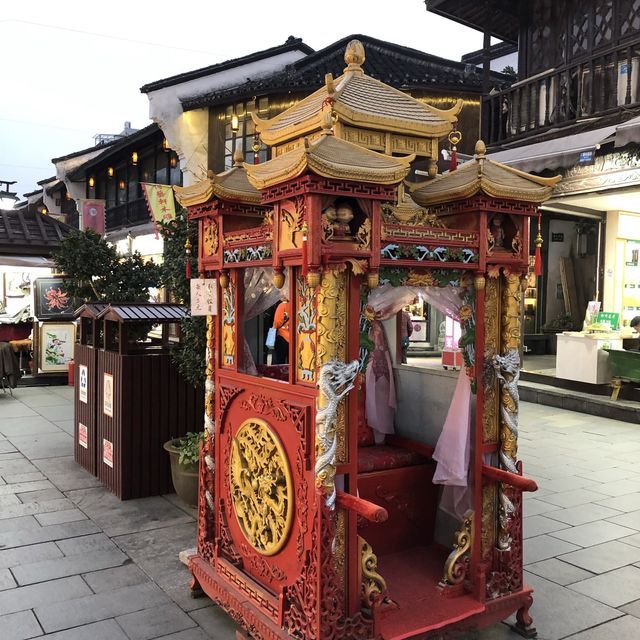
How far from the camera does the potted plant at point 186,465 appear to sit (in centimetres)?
643

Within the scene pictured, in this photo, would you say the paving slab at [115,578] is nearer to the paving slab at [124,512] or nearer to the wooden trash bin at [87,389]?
the paving slab at [124,512]

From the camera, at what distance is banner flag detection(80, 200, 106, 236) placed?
18.5 m

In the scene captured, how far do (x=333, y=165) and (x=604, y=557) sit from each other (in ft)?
14.1

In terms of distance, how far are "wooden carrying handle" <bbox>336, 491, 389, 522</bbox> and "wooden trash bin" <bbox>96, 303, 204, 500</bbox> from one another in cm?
381

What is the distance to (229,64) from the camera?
1762 centimetres

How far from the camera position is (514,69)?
1912cm

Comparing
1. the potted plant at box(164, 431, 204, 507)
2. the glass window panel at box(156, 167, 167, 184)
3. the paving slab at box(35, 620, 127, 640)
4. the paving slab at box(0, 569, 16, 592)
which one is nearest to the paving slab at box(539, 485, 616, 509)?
the potted plant at box(164, 431, 204, 507)

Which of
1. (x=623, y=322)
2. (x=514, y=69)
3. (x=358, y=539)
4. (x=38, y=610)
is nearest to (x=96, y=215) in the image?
(x=514, y=69)

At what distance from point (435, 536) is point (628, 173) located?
8767 millimetres

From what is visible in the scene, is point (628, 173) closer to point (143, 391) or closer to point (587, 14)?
point (587, 14)

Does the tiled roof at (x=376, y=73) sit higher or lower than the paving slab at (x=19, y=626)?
higher

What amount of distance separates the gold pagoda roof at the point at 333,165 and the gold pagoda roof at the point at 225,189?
66 centimetres

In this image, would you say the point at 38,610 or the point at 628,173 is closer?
the point at 38,610

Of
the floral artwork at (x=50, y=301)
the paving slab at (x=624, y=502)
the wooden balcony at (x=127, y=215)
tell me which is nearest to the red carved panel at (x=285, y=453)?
the paving slab at (x=624, y=502)
